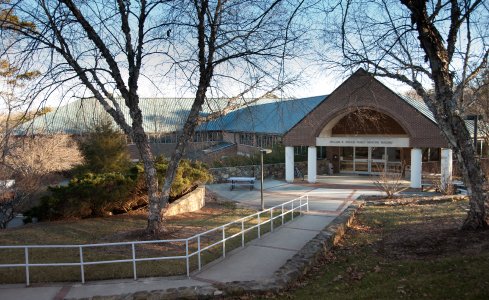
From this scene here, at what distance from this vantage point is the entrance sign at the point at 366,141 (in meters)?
23.4

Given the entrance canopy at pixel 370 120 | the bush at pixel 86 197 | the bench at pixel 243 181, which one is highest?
the entrance canopy at pixel 370 120

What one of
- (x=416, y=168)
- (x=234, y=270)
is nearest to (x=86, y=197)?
(x=234, y=270)

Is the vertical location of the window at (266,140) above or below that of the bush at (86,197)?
above

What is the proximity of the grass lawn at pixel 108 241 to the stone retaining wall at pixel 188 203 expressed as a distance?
0.40m

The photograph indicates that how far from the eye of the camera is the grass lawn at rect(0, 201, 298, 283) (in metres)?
8.04

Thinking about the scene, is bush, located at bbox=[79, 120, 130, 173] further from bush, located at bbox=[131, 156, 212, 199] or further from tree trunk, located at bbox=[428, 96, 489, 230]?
tree trunk, located at bbox=[428, 96, 489, 230]

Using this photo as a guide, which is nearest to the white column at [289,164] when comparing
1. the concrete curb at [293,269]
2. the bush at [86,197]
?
the bush at [86,197]

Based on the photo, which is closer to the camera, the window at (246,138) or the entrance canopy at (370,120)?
the entrance canopy at (370,120)

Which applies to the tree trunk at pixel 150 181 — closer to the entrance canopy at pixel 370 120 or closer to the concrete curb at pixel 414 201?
the concrete curb at pixel 414 201

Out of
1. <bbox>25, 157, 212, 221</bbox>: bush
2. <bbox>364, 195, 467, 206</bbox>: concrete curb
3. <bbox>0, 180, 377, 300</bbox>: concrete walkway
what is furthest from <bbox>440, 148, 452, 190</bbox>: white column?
<bbox>25, 157, 212, 221</bbox>: bush

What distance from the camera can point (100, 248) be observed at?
1000 cm

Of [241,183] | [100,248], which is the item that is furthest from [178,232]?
[241,183]

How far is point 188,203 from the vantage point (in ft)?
53.4

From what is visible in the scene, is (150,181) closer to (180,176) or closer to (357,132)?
(180,176)
